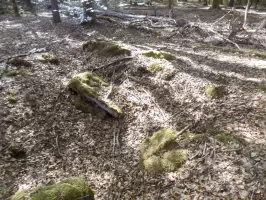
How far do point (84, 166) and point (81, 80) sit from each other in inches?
133

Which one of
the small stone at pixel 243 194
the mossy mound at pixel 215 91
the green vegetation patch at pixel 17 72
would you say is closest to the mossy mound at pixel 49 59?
the green vegetation patch at pixel 17 72

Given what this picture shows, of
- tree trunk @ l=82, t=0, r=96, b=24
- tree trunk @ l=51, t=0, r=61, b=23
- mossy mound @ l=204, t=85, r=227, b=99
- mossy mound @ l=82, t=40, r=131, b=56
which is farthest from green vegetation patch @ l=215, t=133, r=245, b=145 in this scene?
tree trunk @ l=51, t=0, r=61, b=23

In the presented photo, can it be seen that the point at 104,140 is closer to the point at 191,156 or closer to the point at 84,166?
the point at 84,166

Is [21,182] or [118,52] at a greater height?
[118,52]

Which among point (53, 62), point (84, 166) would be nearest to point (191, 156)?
point (84, 166)

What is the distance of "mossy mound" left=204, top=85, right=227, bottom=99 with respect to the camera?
7169mm

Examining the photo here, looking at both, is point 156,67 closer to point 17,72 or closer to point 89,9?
point 17,72

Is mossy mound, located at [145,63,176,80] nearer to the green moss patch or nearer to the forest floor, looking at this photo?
the forest floor

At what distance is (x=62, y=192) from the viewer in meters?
4.68

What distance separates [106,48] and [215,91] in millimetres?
5871

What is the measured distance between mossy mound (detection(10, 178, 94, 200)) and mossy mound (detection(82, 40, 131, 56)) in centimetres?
680

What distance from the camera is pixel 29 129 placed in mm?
7398

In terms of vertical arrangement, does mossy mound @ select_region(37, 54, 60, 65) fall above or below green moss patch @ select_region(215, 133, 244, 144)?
below

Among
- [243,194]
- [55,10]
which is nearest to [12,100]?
[243,194]
